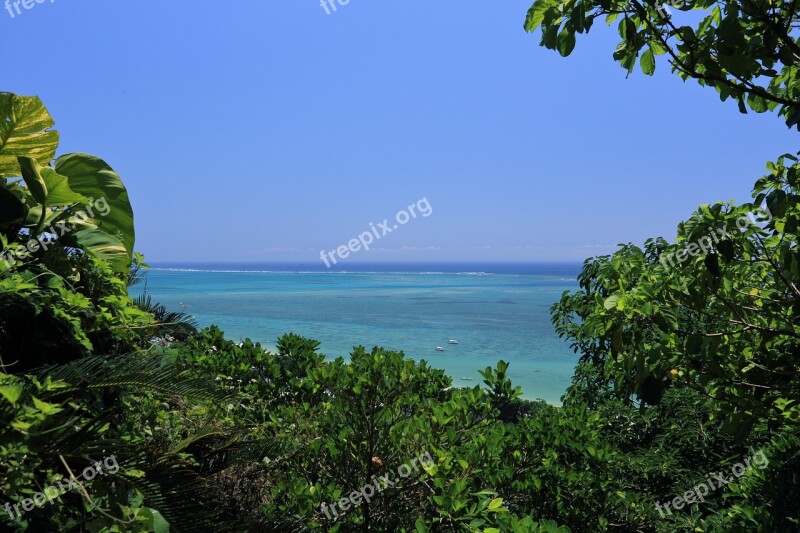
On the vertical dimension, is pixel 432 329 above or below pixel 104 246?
below

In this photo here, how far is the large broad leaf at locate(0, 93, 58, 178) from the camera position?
8.11ft

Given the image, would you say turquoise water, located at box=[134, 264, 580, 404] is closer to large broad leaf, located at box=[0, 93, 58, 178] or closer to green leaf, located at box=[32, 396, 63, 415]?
large broad leaf, located at box=[0, 93, 58, 178]

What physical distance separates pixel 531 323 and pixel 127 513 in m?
50.5

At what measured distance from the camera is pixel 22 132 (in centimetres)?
254

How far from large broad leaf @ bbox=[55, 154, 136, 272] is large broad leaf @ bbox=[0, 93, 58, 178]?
0.23m

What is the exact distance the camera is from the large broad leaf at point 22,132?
2.47m

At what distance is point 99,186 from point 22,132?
43 centimetres

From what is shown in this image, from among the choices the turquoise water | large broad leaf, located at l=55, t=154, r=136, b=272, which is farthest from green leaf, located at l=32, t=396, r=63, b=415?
the turquoise water

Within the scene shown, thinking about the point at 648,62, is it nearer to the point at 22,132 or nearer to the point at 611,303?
the point at 611,303

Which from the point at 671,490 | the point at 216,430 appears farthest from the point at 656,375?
the point at 216,430

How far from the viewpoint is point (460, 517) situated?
273 centimetres

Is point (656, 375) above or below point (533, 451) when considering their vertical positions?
above

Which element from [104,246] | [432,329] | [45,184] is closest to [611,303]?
[104,246]

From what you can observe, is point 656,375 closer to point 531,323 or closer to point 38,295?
point 38,295
